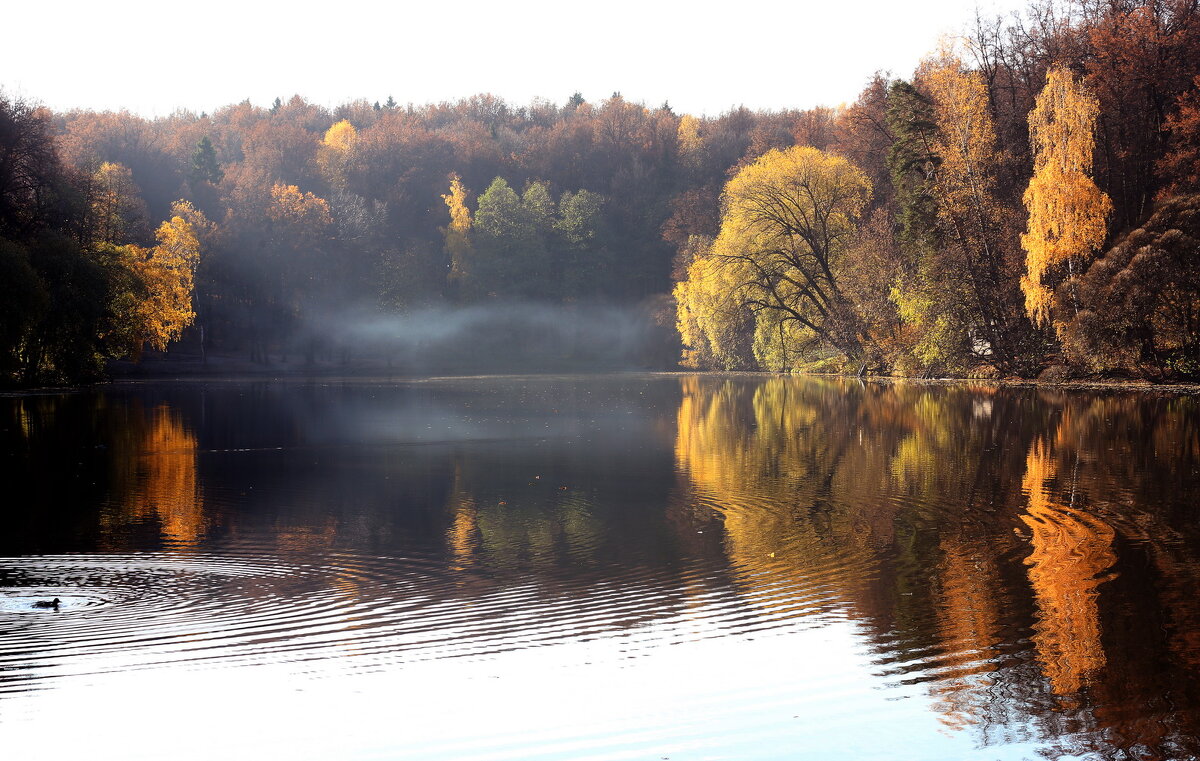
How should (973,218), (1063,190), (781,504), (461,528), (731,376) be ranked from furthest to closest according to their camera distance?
1. (731,376)
2. (973,218)
3. (1063,190)
4. (781,504)
5. (461,528)

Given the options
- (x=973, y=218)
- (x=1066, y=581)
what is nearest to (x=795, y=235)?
(x=973, y=218)

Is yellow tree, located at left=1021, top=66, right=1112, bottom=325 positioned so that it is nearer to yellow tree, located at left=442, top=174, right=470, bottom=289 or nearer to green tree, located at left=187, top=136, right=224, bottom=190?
yellow tree, located at left=442, top=174, right=470, bottom=289

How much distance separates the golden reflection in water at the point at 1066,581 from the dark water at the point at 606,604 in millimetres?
52

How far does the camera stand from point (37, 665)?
340 inches

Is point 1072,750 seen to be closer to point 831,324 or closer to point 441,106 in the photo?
point 831,324

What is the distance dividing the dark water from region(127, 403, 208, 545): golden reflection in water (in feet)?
0.35

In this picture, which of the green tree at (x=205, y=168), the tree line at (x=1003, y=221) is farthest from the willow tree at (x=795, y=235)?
the green tree at (x=205, y=168)

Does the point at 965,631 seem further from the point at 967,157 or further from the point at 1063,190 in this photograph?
the point at 967,157

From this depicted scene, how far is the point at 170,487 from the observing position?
19906 millimetres

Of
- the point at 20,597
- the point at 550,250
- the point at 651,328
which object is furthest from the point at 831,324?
the point at 20,597

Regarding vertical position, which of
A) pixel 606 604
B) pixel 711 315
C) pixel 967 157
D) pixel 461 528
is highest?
pixel 967 157

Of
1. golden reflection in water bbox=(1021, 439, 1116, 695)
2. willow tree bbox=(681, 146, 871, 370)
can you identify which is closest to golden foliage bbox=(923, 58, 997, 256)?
willow tree bbox=(681, 146, 871, 370)

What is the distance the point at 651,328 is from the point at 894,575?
92.7 metres

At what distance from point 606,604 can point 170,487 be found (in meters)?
11.9
